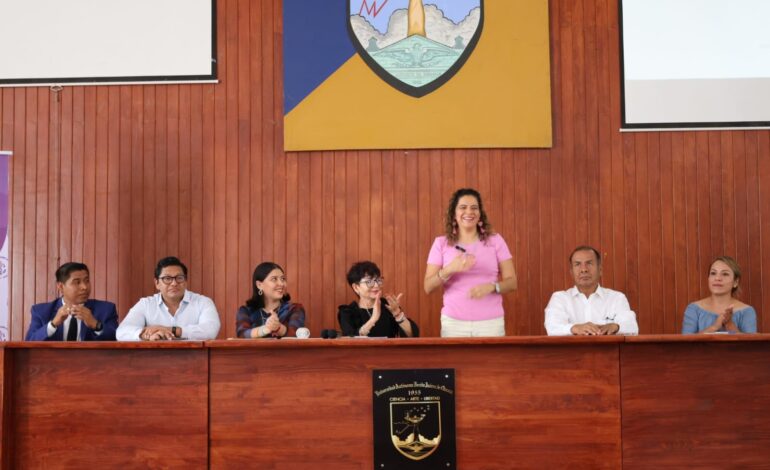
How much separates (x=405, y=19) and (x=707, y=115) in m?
1.94

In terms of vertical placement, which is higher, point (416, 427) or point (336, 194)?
point (336, 194)

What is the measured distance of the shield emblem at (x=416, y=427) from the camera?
3.52m

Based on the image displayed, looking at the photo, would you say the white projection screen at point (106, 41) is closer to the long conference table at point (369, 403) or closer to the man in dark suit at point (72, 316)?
the man in dark suit at point (72, 316)

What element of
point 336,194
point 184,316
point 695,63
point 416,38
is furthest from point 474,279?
point 695,63

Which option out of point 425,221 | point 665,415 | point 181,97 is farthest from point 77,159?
point 665,415

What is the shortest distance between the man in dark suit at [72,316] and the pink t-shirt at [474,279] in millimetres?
1714

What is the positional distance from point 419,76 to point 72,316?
245 cm

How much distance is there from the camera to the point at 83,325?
14.9 feet

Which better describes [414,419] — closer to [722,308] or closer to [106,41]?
[722,308]

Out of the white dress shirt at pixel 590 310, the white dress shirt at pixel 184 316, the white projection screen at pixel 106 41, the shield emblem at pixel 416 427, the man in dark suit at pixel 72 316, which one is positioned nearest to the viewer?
the shield emblem at pixel 416 427

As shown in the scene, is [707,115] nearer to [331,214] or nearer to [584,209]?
[584,209]

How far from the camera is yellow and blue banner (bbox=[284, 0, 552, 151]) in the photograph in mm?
5367

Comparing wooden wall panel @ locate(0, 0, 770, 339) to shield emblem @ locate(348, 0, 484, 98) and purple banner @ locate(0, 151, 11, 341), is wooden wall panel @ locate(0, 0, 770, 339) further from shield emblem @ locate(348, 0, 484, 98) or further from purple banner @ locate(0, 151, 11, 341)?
shield emblem @ locate(348, 0, 484, 98)

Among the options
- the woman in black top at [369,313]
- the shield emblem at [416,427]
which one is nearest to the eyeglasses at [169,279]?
the woman in black top at [369,313]
